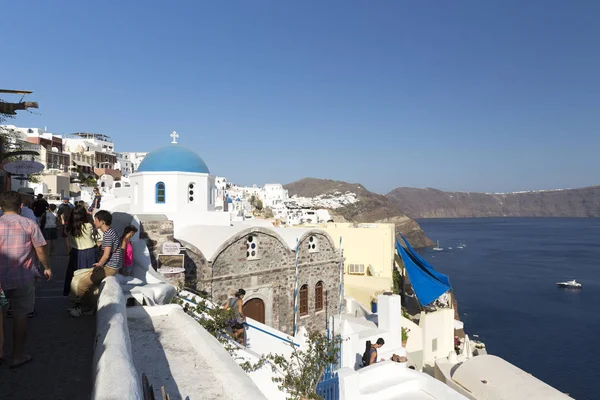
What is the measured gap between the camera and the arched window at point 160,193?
46.0ft

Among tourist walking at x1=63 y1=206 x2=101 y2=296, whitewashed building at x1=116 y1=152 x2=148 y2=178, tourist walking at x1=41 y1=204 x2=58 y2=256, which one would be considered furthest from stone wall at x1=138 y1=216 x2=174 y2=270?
whitewashed building at x1=116 y1=152 x2=148 y2=178

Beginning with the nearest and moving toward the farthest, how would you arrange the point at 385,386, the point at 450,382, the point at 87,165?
1. the point at 385,386
2. the point at 450,382
3. the point at 87,165

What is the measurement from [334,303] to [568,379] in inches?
698

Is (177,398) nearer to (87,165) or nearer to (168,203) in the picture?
(168,203)

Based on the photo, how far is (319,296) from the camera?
1502cm

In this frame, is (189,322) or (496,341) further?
(496,341)

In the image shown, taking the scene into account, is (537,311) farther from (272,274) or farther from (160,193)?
(160,193)

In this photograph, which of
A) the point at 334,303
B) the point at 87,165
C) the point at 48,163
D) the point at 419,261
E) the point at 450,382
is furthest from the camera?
the point at 87,165

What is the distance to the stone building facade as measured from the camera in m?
12.0

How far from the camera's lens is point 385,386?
22.8ft

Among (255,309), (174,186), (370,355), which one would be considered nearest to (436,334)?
(255,309)

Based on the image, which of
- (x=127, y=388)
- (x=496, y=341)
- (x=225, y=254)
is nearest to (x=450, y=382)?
(x=225, y=254)

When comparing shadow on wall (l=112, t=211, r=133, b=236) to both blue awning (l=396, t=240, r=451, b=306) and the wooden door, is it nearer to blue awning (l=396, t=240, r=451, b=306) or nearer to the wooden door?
the wooden door

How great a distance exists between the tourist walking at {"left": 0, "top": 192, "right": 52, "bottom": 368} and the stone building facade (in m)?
8.15
